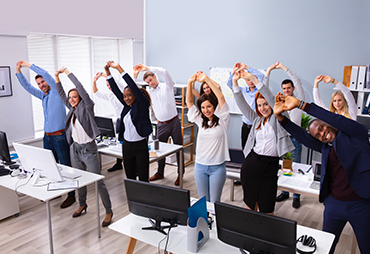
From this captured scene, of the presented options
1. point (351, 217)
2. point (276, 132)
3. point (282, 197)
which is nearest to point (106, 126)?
point (282, 197)

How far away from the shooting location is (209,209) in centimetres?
297

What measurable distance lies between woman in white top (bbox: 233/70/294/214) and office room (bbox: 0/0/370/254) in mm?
1156

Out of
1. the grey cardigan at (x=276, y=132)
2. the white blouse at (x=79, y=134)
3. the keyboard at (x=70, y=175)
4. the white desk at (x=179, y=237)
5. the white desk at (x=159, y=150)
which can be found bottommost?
the white desk at (x=179, y=237)

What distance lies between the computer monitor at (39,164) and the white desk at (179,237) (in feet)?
3.67

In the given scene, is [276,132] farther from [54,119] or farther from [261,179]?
[54,119]

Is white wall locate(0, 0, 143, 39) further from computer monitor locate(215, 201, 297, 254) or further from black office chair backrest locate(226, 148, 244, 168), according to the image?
computer monitor locate(215, 201, 297, 254)

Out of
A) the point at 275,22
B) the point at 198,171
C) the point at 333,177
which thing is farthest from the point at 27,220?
the point at 275,22

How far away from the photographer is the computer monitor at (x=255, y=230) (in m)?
2.04

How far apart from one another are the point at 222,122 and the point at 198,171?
563 millimetres

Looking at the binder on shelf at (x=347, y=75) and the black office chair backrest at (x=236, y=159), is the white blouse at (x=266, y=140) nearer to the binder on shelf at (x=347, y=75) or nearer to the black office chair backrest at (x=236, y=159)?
the black office chair backrest at (x=236, y=159)

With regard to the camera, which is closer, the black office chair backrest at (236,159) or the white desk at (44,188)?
the white desk at (44,188)

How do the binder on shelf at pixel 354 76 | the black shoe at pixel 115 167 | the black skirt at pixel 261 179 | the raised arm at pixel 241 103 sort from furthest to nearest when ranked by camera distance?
the black shoe at pixel 115 167
the binder on shelf at pixel 354 76
the raised arm at pixel 241 103
the black skirt at pixel 261 179

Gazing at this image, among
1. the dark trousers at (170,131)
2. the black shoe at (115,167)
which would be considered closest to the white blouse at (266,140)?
the dark trousers at (170,131)

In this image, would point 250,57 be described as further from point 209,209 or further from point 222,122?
point 209,209
